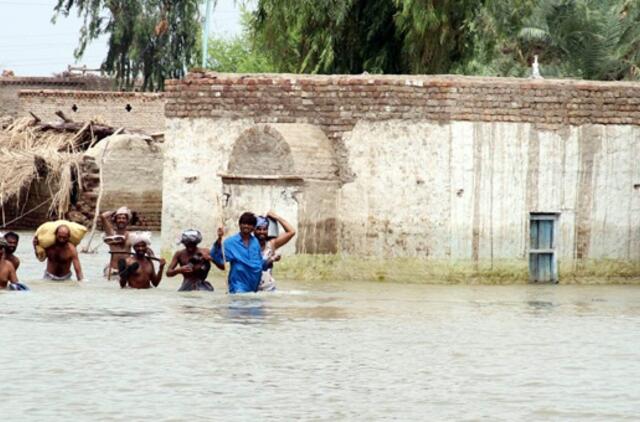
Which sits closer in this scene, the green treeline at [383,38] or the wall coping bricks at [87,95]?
the green treeline at [383,38]

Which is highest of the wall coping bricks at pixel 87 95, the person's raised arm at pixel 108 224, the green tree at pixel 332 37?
the wall coping bricks at pixel 87 95

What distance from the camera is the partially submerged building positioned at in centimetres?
2219

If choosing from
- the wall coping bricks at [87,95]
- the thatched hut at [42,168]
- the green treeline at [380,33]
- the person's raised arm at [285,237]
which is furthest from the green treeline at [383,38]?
the person's raised arm at [285,237]

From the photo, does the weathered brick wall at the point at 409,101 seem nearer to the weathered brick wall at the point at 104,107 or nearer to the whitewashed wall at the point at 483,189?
the whitewashed wall at the point at 483,189

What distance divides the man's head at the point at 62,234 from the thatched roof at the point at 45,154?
18.3 meters

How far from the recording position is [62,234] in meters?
20.2

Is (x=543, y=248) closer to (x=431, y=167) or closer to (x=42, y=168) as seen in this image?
(x=431, y=167)

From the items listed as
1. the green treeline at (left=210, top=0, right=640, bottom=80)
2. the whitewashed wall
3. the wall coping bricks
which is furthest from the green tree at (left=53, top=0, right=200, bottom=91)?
the whitewashed wall

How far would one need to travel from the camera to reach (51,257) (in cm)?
2102

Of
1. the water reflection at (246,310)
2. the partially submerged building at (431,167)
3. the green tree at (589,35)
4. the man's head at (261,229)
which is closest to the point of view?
the water reflection at (246,310)

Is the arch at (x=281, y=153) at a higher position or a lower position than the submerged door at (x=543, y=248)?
higher

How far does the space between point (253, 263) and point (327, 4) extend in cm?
1098

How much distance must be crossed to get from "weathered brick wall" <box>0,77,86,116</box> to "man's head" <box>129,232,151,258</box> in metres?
31.1

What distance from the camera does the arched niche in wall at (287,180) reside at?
869 inches
